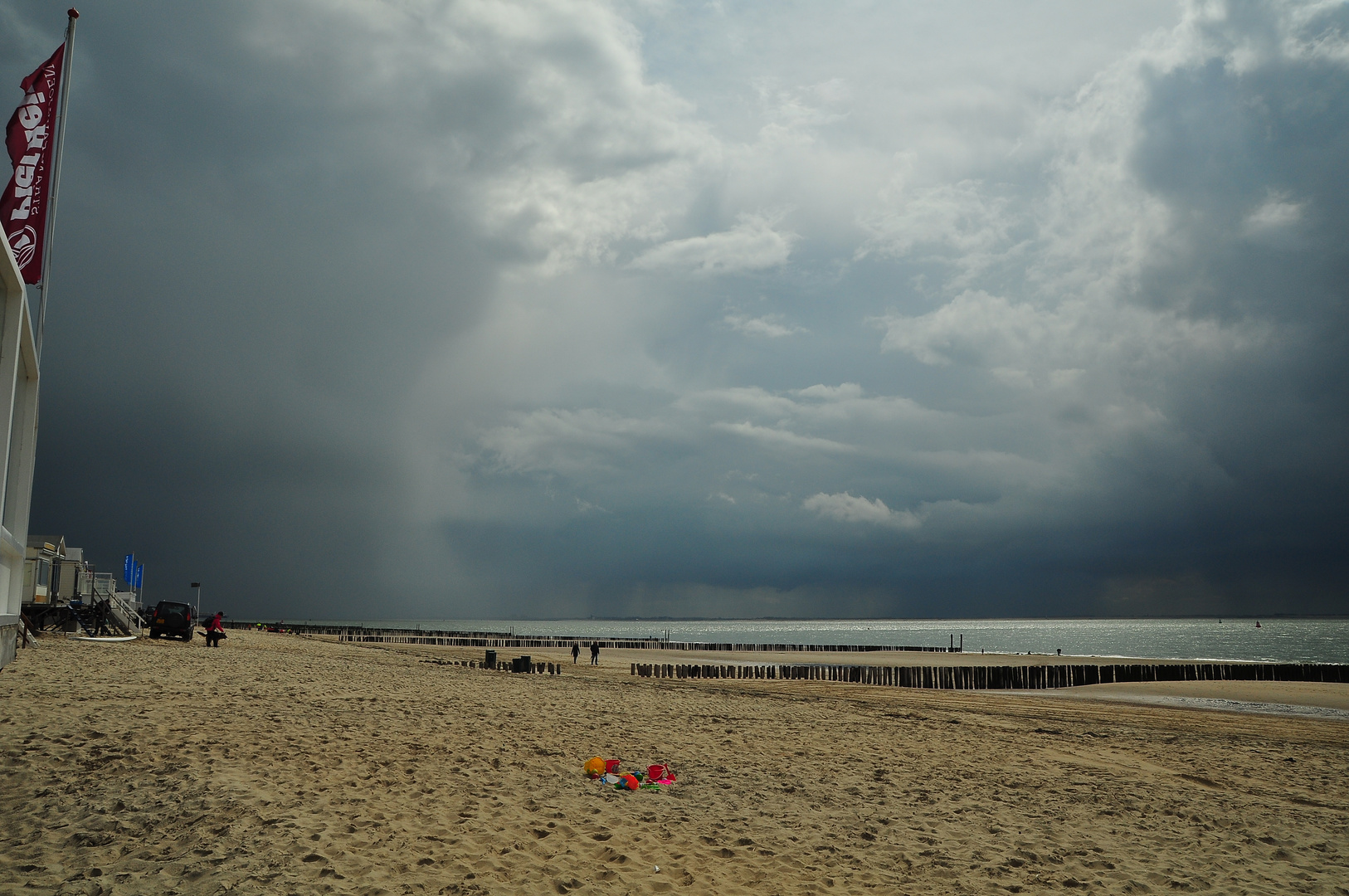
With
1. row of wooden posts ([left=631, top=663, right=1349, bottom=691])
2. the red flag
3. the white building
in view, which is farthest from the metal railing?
the white building

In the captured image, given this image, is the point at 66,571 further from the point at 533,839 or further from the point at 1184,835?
the point at 1184,835

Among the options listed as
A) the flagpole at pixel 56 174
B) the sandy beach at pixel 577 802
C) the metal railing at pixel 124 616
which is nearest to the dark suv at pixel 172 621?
the metal railing at pixel 124 616

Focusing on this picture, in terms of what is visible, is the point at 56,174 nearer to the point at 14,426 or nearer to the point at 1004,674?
the point at 14,426

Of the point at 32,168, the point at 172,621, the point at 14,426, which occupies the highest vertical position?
the point at 32,168

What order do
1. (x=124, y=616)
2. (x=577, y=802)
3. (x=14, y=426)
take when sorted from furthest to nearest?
(x=124, y=616) < (x=577, y=802) < (x=14, y=426)

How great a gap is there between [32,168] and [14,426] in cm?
621

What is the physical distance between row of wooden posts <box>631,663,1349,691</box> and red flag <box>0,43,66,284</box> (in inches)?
1238

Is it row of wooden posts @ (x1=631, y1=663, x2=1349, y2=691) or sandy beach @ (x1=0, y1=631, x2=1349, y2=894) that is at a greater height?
sandy beach @ (x1=0, y1=631, x2=1349, y2=894)

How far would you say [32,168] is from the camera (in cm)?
1190

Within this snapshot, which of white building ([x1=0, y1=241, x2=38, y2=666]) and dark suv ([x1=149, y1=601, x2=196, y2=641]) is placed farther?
dark suv ([x1=149, y1=601, x2=196, y2=641])

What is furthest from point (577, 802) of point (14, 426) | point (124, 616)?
point (124, 616)

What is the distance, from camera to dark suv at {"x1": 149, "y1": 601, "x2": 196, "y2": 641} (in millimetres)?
35469

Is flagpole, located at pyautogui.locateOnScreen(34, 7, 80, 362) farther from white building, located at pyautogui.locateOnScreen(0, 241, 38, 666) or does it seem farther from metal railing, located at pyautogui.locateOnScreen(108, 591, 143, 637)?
metal railing, located at pyautogui.locateOnScreen(108, 591, 143, 637)

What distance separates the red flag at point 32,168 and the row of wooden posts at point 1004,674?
103 feet
